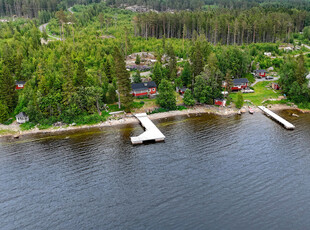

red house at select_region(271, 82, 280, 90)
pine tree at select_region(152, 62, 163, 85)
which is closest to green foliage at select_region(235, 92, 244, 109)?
red house at select_region(271, 82, 280, 90)

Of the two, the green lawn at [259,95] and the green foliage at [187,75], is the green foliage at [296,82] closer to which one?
the green lawn at [259,95]

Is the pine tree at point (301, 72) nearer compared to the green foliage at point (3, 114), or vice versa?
the green foliage at point (3, 114)

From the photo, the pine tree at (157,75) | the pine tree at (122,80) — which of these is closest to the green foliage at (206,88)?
the pine tree at (157,75)

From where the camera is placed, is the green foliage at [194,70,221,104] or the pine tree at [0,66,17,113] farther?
the green foliage at [194,70,221,104]

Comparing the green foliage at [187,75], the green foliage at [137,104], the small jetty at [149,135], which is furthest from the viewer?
the green foliage at [187,75]

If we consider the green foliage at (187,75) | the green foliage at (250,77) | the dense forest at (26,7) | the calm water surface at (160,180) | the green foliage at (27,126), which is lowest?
the calm water surface at (160,180)

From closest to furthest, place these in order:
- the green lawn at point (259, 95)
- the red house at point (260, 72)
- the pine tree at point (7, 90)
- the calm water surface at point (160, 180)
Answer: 1. the calm water surface at point (160, 180)
2. the pine tree at point (7, 90)
3. the green lawn at point (259, 95)
4. the red house at point (260, 72)

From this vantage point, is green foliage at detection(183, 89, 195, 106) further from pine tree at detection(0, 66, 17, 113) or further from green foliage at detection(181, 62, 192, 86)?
pine tree at detection(0, 66, 17, 113)
